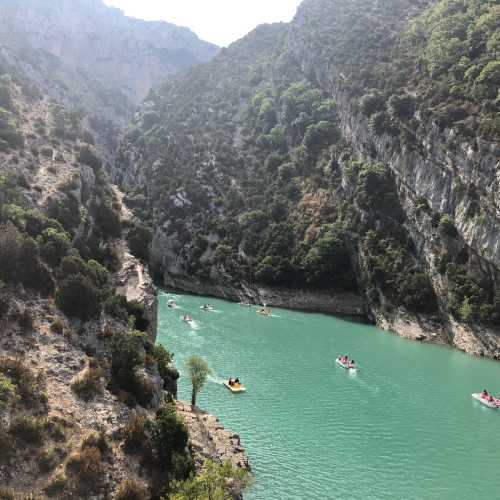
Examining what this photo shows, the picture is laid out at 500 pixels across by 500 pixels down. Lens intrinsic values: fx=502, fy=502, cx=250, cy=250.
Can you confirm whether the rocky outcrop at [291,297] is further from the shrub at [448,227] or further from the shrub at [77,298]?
the shrub at [77,298]

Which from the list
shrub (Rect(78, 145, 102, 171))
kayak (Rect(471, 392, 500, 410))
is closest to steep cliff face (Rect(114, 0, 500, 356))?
kayak (Rect(471, 392, 500, 410))

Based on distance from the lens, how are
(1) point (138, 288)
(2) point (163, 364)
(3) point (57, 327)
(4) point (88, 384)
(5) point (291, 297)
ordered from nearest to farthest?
(4) point (88, 384)
(3) point (57, 327)
(2) point (163, 364)
(1) point (138, 288)
(5) point (291, 297)

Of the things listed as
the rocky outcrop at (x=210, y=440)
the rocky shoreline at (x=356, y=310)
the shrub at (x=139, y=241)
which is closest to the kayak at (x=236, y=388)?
the rocky outcrop at (x=210, y=440)

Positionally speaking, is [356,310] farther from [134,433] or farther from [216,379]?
[134,433]

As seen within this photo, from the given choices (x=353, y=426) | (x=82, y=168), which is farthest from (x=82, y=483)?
(x=82, y=168)

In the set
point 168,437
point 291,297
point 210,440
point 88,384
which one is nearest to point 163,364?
point 210,440

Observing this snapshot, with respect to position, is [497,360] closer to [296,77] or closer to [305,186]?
[305,186]

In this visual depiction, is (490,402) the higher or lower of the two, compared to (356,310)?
higher
